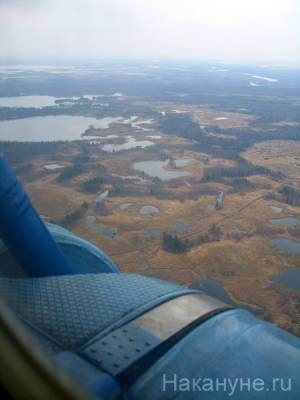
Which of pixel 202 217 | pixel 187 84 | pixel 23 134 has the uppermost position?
pixel 187 84

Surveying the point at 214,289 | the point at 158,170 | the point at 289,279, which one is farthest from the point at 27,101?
the point at 289,279

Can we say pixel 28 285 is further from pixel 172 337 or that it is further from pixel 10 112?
pixel 10 112

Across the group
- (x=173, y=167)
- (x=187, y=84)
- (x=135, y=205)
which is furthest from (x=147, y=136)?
(x=187, y=84)

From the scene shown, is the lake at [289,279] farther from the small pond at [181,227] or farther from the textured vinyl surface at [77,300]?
the textured vinyl surface at [77,300]

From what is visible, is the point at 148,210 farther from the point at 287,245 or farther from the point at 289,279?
the point at 289,279

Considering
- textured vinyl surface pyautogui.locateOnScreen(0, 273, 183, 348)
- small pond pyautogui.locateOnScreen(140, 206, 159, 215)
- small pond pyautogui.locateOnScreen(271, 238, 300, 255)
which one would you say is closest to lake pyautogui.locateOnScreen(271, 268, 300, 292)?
small pond pyautogui.locateOnScreen(271, 238, 300, 255)

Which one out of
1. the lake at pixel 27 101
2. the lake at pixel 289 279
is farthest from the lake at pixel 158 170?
the lake at pixel 27 101
